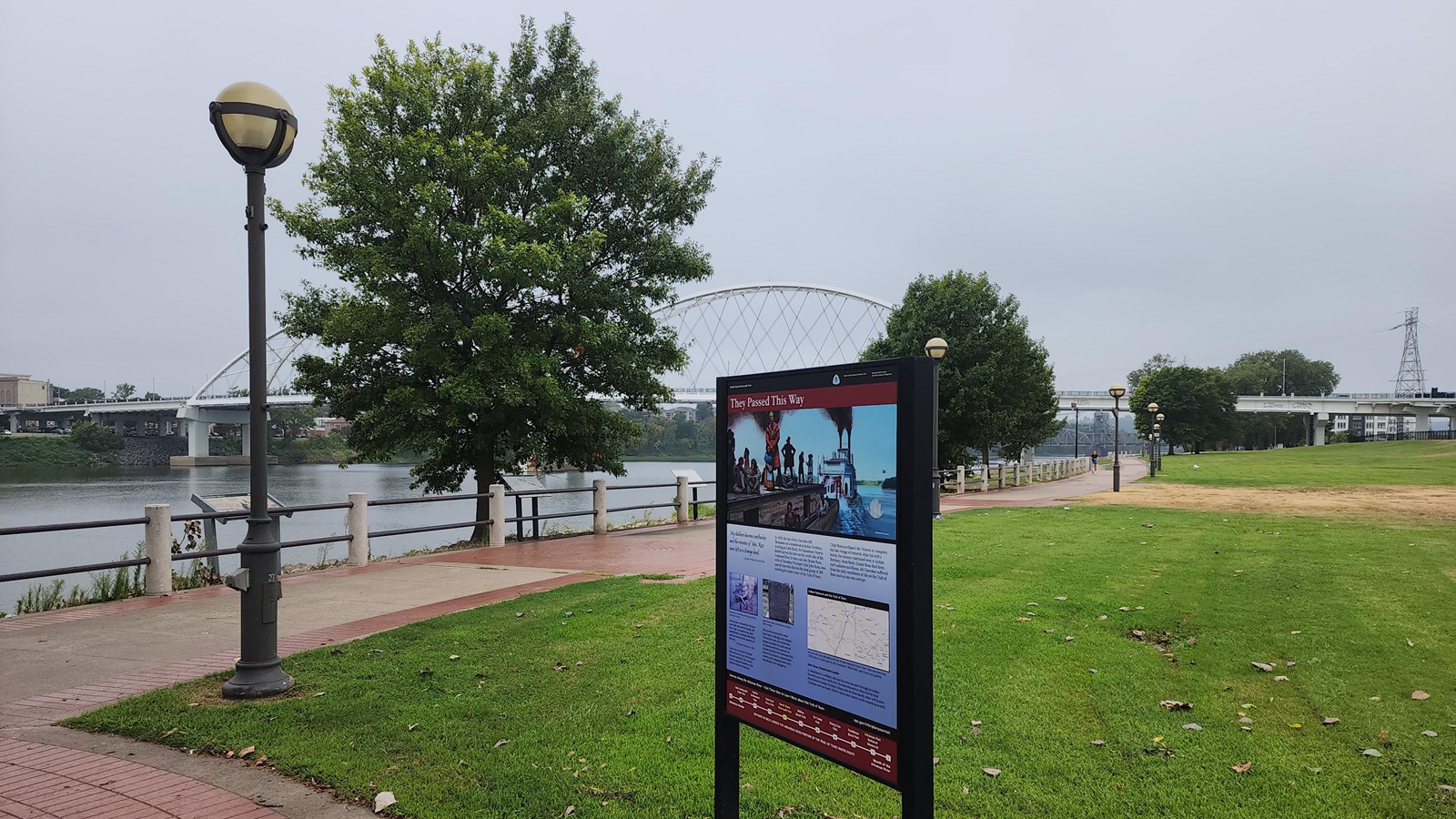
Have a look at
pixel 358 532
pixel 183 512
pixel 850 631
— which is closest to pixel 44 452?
pixel 183 512

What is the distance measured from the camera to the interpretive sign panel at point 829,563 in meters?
2.74

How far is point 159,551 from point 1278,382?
514 ft

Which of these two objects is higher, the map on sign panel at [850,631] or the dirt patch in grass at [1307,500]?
the map on sign panel at [850,631]

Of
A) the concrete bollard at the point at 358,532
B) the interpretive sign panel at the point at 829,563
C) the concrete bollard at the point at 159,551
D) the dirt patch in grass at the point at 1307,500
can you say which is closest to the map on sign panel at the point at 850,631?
the interpretive sign panel at the point at 829,563

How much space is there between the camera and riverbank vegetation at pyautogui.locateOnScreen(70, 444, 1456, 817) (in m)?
4.00

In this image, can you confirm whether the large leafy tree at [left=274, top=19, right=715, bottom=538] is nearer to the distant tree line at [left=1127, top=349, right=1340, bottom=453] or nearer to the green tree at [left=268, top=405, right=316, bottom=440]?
the green tree at [left=268, top=405, right=316, bottom=440]

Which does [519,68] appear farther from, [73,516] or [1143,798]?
[73,516]

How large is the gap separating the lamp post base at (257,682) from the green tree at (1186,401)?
92845 millimetres

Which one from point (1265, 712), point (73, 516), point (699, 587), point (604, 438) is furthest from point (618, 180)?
point (73, 516)

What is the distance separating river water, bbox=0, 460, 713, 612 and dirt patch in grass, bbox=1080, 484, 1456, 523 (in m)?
13.3

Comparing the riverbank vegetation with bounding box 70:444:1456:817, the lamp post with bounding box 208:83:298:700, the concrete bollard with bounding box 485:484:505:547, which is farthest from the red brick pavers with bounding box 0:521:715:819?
the concrete bollard with bounding box 485:484:505:547

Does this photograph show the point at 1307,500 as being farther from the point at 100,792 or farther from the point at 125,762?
the point at 100,792

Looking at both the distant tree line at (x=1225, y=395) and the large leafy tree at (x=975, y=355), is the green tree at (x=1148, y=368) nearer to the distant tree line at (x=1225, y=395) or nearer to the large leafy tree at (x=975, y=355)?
the distant tree line at (x=1225, y=395)

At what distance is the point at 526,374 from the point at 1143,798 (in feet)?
40.5
